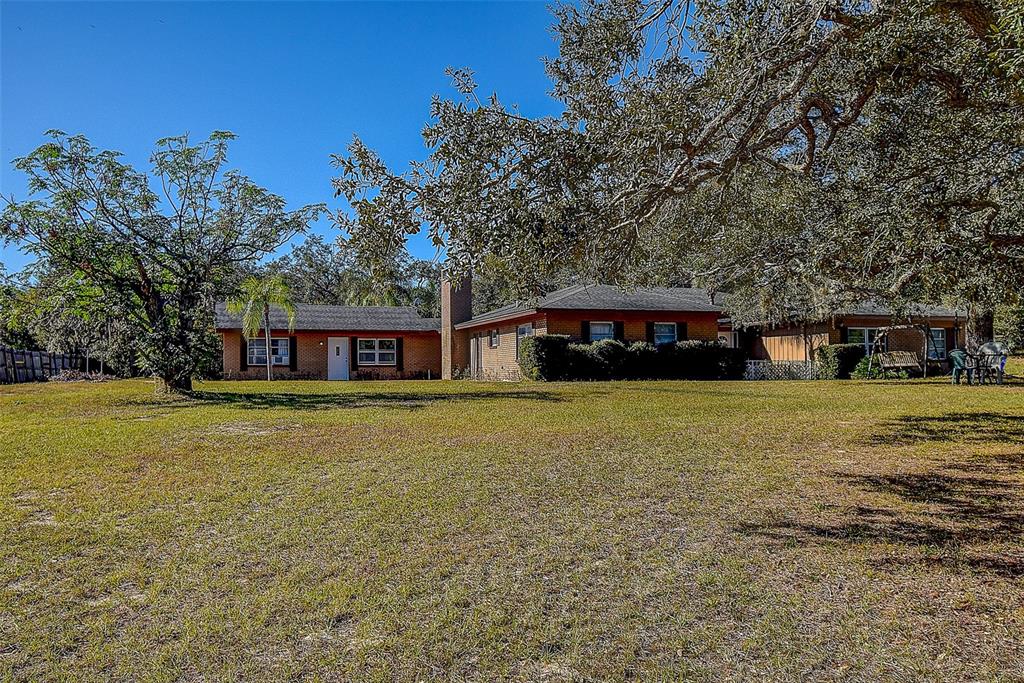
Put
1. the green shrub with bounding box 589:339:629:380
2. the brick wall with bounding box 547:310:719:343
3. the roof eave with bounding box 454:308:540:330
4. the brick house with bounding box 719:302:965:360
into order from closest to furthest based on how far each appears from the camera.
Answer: the green shrub with bounding box 589:339:629:380, the brick wall with bounding box 547:310:719:343, the roof eave with bounding box 454:308:540:330, the brick house with bounding box 719:302:965:360

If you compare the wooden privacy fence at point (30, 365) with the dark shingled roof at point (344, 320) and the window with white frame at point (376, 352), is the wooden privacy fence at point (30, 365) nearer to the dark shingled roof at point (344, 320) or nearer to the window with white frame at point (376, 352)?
the dark shingled roof at point (344, 320)

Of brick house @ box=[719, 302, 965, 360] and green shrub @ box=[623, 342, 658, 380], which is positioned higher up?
brick house @ box=[719, 302, 965, 360]

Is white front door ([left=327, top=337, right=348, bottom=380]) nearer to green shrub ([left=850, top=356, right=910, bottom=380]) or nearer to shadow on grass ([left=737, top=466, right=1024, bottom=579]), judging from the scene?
green shrub ([left=850, top=356, right=910, bottom=380])

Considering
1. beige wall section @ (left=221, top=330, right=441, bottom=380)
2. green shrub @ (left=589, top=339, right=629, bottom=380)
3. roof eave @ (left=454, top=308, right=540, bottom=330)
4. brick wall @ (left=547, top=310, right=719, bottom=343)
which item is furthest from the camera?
beige wall section @ (left=221, top=330, right=441, bottom=380)

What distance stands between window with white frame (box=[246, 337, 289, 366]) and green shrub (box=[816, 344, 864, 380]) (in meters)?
23.0

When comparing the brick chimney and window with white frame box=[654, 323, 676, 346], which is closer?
Result: window with white frame box=[654, 323, 676, 346]

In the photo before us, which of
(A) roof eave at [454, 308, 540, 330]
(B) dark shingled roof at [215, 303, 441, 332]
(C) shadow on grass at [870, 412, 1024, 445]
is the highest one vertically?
(B) dark shingled roof at [215, 303, 441, 332]

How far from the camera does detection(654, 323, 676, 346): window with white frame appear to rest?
83.9ft

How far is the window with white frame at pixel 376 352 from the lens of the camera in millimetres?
32125

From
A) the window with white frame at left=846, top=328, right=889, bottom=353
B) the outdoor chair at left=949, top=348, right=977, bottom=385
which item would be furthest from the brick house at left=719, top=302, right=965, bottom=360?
the outdoor chair at left=949, top=348, right=977, bottom=385

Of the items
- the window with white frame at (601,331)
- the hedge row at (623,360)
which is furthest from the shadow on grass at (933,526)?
the window with white frame at (601,331)

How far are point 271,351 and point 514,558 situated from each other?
28.1m

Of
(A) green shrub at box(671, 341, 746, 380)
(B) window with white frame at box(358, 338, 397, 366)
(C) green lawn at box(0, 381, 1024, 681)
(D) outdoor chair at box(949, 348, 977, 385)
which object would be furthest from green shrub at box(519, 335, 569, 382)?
(C) green lawn at box(0, 381, 1024, 681)

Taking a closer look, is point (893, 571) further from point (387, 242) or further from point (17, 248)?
point (17, 248)
